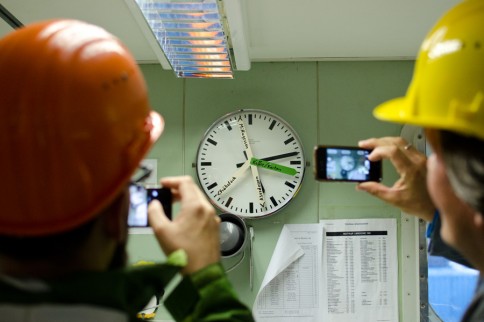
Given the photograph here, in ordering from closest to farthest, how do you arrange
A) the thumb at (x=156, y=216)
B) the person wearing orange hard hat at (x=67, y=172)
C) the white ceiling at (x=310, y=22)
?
the person wearing orange hard hat at (x=67, y=172), the thumb at (x=156, y=216), the white ceiling at (x=310, y=22)

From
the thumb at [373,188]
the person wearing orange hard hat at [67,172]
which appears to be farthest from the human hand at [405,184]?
the person wearing orange hard hat at [67,172]

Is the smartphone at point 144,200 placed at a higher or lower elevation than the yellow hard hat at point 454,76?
lower

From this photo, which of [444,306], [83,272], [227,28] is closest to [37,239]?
[83,272]

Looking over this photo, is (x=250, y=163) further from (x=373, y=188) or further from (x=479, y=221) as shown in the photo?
(x=479, y=221)

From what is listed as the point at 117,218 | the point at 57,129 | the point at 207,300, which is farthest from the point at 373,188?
the point at 57,129

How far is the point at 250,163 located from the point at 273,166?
10 cm

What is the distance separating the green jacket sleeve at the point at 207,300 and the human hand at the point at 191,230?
26mm

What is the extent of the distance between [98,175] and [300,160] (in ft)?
4.36

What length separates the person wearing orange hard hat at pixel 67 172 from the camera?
632mm

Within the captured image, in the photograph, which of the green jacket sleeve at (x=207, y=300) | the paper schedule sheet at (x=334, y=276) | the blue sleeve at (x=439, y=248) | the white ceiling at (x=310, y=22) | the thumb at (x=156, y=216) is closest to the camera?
the green jacket sleeve at (x=207, y=300)

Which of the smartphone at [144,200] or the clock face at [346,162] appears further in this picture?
the clock face at [346,162]

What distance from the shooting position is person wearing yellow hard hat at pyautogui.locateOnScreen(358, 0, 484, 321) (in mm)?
693

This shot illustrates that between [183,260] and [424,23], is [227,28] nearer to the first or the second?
[424,23]

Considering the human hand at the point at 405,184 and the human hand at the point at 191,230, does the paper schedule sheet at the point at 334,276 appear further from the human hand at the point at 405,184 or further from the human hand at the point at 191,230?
the human hand at the point at 191,230
